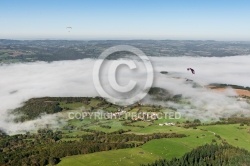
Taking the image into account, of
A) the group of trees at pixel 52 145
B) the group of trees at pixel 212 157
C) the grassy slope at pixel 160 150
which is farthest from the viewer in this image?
the group of trees at pixel 52 145

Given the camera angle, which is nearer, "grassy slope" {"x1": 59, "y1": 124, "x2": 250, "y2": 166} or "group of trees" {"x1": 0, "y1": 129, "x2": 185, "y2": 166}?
"grassy slope" {"x1": 59, "y1": 124, "x2": 250, "y2": 166}

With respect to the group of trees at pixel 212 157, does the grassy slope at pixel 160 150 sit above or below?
below

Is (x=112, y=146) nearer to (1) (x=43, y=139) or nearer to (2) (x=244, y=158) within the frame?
(1) (x=43, y=139)

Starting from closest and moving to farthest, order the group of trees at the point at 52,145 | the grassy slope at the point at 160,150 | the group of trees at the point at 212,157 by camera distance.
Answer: the group of trees at the point at 212,157, the grassy slope at the point at 160,150, the group of trees at the point at 52,145

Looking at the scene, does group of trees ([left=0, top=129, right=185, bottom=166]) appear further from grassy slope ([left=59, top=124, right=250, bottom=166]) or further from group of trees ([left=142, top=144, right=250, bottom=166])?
group of trees ([left=142, top=144, right=250, bottom=166])

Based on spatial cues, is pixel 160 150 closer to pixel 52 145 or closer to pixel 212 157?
pixel 212 157

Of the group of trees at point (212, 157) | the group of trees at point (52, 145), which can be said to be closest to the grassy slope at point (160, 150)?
the group of trees at point (52, 145)

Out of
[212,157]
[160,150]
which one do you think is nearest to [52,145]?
[160,150]

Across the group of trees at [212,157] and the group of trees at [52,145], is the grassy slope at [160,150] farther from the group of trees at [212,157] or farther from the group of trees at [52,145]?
the group of trees at [212,157]

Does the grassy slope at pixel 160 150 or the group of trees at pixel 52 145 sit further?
the group of trees at pixel 52 145

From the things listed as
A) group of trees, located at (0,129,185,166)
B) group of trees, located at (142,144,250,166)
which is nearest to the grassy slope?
group of trees, located at (0,129,185,166)

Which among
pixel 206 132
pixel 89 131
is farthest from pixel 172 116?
pixel 89 131
